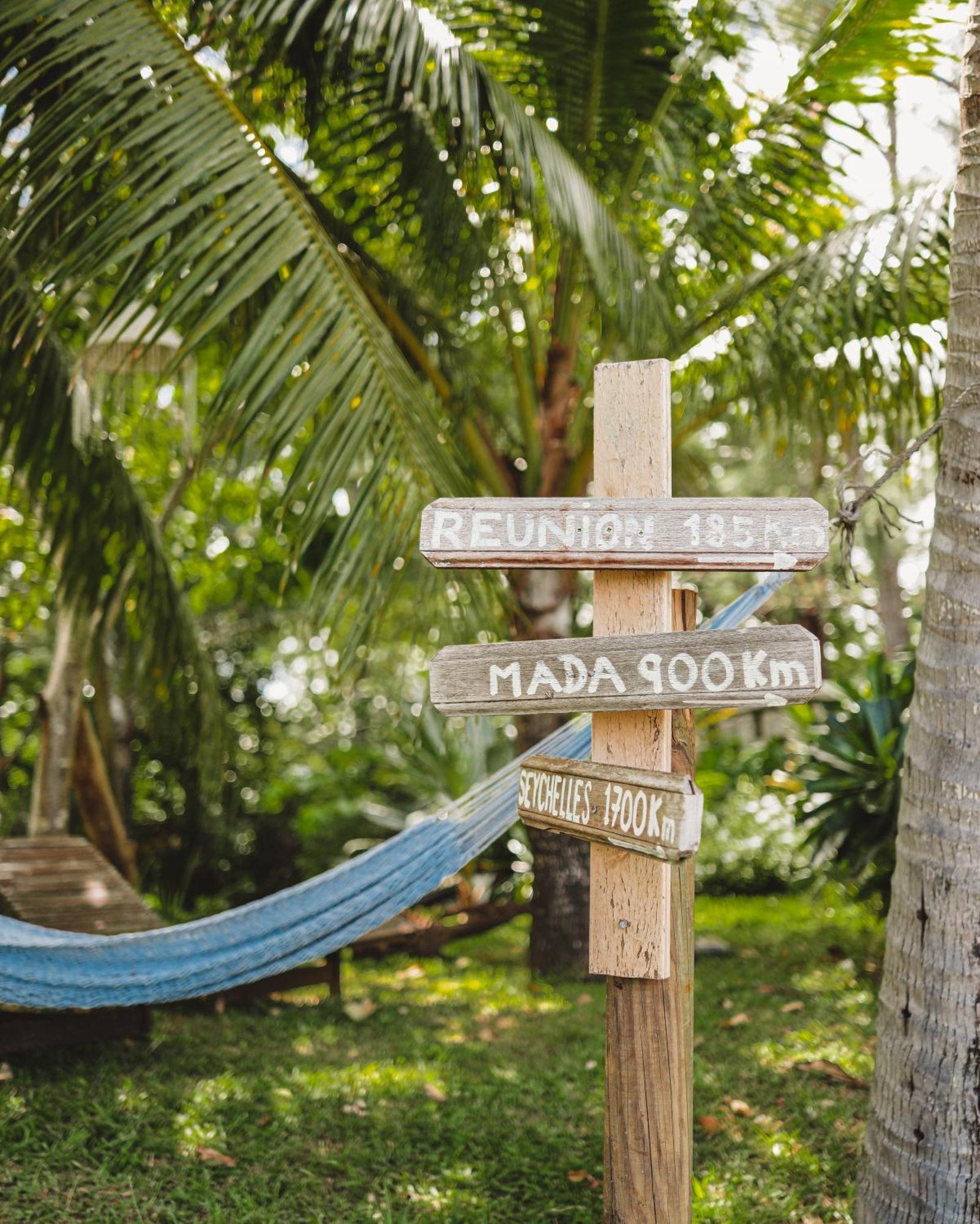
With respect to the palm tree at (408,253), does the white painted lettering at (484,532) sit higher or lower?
lower

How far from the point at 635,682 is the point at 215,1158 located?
173 cm

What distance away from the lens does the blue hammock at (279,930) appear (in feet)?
7.13

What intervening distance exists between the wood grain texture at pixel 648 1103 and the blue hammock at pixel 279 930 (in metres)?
0.49

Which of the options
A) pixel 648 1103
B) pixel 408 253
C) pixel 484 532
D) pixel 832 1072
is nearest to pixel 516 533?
pixel 484 532

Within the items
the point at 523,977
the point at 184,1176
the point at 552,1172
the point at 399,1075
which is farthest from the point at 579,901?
the point at 184,1176

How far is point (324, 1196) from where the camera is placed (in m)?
2.36

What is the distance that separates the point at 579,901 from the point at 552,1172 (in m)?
1.80

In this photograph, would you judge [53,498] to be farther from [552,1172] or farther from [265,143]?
[552,1172]

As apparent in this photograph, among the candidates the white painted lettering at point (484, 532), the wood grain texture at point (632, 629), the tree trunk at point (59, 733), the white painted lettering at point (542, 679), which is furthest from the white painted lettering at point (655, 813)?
the tree trunk at point (59, 733)

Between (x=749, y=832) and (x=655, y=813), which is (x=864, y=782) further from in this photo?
(x=655, y=813)

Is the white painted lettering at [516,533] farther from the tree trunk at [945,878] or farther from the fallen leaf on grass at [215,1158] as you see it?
the fallen leaf on grass at [215,1158]

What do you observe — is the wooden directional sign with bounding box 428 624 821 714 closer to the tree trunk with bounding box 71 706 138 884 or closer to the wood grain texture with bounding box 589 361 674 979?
the wood grain texture with bounding box 589 361 674 979

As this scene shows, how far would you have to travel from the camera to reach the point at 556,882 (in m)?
4.23

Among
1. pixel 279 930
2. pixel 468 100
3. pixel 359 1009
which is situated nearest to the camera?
pixel 279 930
